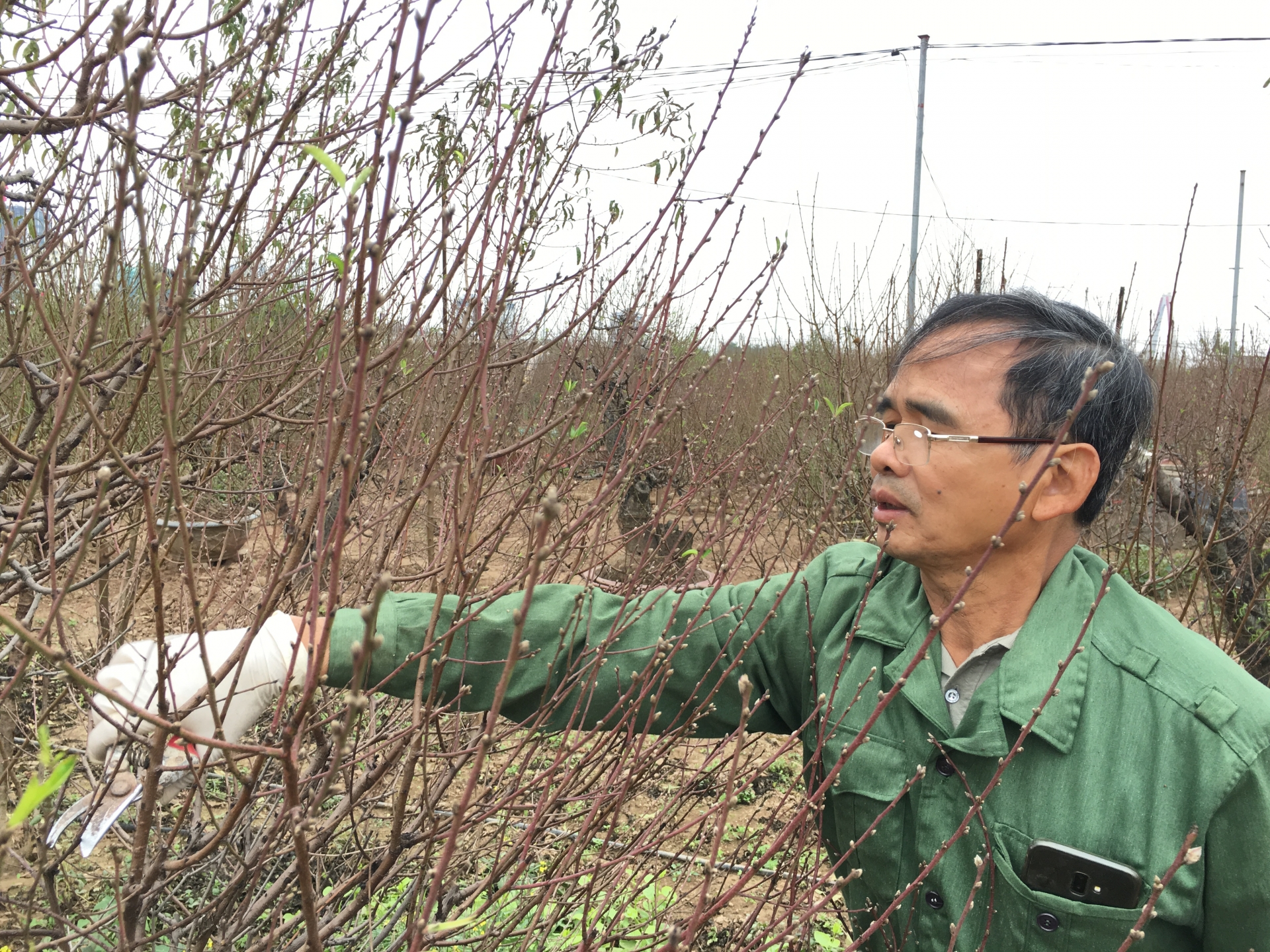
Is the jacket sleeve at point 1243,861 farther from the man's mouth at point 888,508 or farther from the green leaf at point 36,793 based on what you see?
the green leaf at point 36,793

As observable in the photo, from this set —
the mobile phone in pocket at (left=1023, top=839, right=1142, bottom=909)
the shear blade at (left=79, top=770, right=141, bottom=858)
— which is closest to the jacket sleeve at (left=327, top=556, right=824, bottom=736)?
the shear blade at (left=79, top=770, right=141, bottom=858)

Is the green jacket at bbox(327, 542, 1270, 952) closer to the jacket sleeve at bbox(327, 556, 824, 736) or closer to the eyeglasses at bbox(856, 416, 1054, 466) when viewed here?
the jacket sleeve at bbox(327, 556, 824, 736)

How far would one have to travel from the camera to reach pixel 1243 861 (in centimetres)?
151

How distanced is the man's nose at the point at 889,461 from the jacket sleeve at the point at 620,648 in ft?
0.94

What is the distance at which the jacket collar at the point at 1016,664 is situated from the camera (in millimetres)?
1645

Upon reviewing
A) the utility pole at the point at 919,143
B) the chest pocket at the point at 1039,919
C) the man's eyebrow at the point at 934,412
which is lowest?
the chest pocket at the point at 1039,919

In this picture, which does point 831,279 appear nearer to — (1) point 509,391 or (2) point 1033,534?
(1) point 509,391

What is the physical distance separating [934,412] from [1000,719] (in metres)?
0.58

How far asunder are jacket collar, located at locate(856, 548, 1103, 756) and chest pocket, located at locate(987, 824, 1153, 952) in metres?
0.18

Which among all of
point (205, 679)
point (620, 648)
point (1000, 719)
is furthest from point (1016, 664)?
point (205, 679)

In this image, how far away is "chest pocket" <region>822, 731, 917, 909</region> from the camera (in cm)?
177

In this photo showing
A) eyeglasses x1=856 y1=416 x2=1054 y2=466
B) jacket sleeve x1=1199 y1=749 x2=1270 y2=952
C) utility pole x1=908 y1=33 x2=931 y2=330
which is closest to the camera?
jacket sleeve x1=1199 y1=749 x2=1270 y2=952

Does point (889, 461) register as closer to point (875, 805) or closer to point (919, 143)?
point (875, 805)

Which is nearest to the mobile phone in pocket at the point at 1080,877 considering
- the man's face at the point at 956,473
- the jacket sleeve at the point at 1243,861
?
the jacket sleeve at the point at 1243,861
